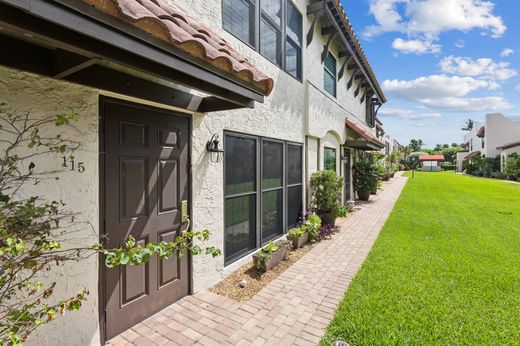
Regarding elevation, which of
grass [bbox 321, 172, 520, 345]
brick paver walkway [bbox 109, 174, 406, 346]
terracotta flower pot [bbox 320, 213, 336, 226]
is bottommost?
brick paver walkway [bbox 109, 174, 406, 346]

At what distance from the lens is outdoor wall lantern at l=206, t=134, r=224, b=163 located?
15.7 feet

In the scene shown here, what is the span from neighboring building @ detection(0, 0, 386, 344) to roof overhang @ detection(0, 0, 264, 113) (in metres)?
0.01

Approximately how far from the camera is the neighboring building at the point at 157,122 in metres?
2.11

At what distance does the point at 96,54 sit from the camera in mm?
1983

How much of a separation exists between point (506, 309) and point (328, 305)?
2.89 m

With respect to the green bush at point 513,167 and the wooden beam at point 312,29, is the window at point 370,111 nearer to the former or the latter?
the wooden beam at point 312,29

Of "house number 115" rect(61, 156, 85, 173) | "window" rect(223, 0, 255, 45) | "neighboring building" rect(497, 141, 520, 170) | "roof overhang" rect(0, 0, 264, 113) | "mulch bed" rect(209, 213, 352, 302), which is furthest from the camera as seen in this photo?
"neighboring building" rect(497, 141, 520, 170)

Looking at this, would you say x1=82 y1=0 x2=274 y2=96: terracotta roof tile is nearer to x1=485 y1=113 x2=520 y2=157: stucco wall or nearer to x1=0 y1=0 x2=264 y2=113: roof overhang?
x1=0 y1=0 x2=264 y2=113: roof overhang

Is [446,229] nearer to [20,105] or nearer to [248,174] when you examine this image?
[248,174]

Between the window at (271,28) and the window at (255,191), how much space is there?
224 cm

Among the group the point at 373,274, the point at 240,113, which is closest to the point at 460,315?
the point at 373,274

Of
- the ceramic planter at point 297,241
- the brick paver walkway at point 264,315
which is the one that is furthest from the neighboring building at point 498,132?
the brick paver walkway at point 264,315

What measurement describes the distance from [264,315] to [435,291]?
3270 millimetres

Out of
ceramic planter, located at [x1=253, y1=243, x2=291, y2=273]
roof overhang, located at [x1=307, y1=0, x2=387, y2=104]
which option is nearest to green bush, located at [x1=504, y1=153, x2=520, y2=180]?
roof overhang, located at [x1=307, y1=0, x2=387, y2=104]
